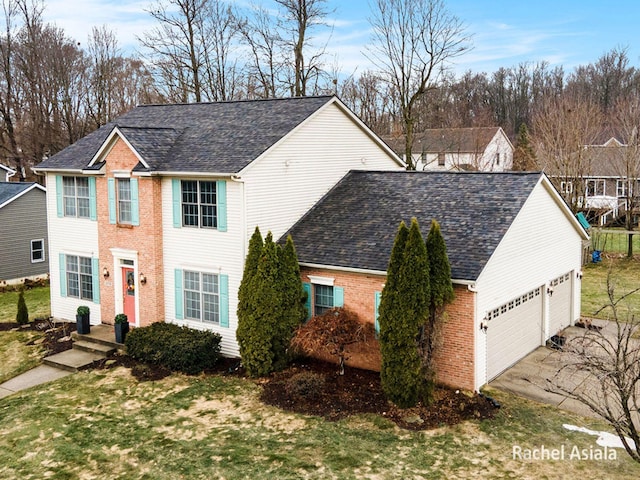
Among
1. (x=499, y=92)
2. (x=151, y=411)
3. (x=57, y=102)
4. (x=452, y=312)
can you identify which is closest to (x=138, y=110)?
(x=151, y=411)

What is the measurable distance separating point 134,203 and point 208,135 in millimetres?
3255

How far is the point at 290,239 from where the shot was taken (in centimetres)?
1666

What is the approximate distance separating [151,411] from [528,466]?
8.54m

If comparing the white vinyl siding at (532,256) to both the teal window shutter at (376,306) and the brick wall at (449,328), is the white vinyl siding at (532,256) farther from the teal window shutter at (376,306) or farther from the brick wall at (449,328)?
the teal window shutter at (376,306)

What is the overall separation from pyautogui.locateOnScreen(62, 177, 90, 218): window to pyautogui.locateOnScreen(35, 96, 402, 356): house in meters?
0.04

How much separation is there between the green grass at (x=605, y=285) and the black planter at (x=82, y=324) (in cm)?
1725

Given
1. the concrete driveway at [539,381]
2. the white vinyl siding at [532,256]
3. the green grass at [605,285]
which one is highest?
the white vinyl siding at [532,256]

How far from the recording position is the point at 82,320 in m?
19.6

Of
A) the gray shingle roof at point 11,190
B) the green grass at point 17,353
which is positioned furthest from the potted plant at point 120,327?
the gray shingle roof at point 11,190

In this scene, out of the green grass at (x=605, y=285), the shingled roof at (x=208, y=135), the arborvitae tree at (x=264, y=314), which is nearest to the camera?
the arborvitae tree at (x=264, y=314)

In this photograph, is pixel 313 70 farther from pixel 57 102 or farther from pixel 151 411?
pixel 151 411

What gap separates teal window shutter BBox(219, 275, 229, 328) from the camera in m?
17.6

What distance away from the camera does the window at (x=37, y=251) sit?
3247 centimetres

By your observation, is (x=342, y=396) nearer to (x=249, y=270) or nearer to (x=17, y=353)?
(x=249, y=270)
